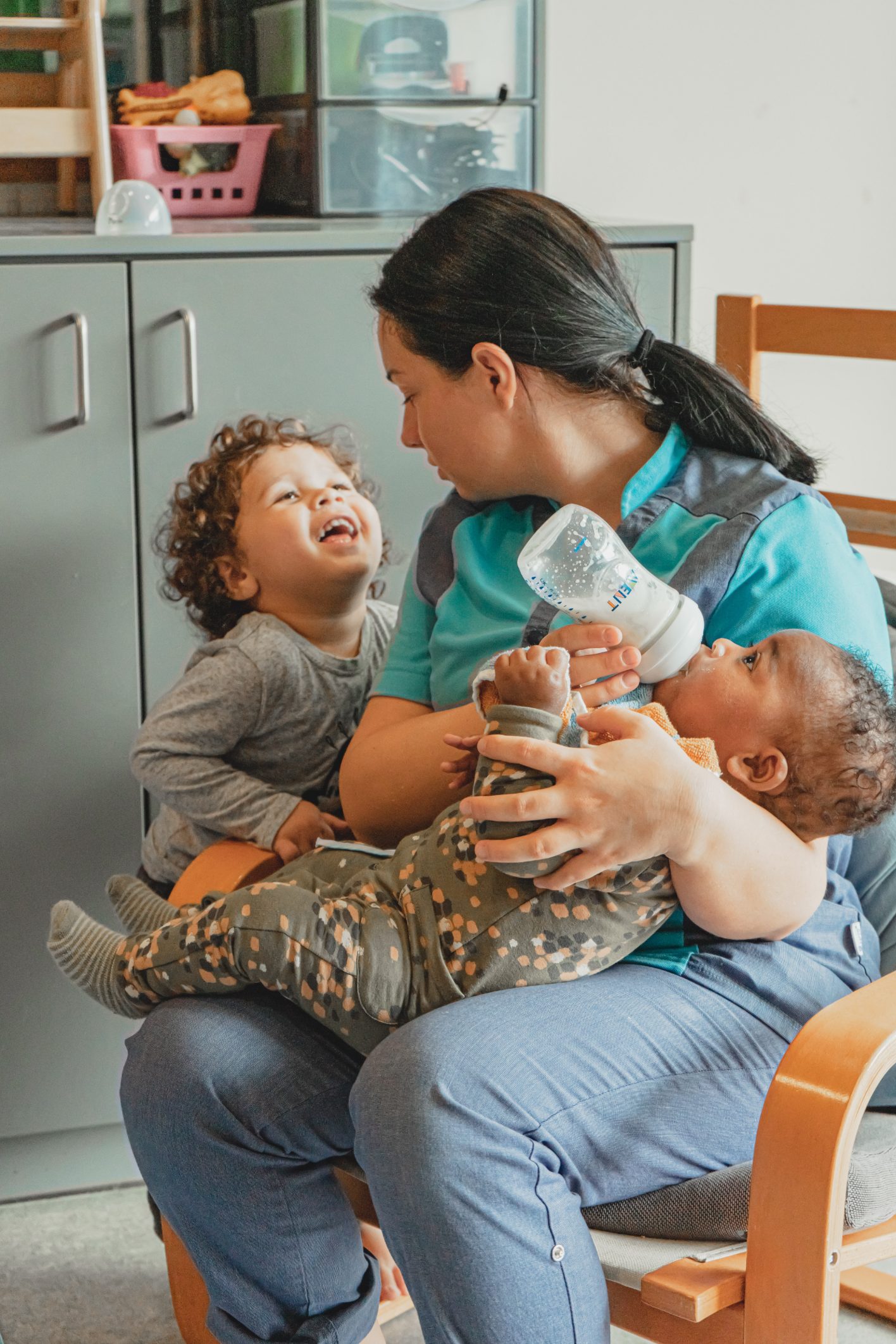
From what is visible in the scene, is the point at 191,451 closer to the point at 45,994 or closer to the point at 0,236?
the point at 0,236

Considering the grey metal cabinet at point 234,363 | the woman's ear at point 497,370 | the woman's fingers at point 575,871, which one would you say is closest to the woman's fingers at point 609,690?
the woman's fingers at point 575,871

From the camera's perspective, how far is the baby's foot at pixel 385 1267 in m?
1.63

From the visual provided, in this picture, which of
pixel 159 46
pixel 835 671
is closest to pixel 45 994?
pixel 835 671

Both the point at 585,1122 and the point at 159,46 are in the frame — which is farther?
the point at 159,46

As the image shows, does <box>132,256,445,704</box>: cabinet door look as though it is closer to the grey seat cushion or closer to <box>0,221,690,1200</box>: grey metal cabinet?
<box>0,221,690,1200</box>: grey metal cabinet

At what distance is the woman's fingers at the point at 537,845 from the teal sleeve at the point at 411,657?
0.40 m

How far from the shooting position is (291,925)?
1225mm

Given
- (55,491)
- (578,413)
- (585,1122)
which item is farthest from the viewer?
(55,491)

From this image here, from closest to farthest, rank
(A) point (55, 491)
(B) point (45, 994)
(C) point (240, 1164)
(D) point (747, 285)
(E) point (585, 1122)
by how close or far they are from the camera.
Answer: (E) point (585, 1122) < (C) point (240, 1164) < (A) point (55, 491) < (B) point (45, 994) < (D) point (747, 285)

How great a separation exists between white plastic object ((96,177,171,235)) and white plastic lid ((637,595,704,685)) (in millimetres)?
982

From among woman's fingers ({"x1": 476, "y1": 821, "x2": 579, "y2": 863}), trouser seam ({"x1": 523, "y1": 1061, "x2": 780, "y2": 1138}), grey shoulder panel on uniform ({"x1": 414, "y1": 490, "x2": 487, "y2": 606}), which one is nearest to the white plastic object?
grey shoulder panel on uniform ({"x1": 414, "y1": 490, "x2": 487, "y2": 606})

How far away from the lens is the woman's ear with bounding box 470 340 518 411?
4.48ft

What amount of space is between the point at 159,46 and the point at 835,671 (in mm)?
1615

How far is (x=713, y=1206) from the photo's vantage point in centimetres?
116
